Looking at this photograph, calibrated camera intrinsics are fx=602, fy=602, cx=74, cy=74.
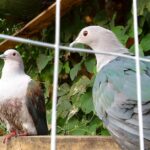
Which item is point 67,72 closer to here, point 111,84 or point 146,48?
point 146,48

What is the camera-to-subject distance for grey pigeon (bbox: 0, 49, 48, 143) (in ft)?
7.16

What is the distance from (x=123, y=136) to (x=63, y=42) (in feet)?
4.22

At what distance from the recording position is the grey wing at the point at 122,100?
1.45 m

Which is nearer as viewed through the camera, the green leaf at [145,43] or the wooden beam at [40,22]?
the green leaf at [145,43]

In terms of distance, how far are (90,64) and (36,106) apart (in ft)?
1.33

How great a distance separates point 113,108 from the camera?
1.53m

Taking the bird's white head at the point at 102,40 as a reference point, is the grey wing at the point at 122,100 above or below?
below

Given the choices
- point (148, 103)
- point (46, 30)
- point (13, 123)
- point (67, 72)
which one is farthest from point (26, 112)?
point (148, 103)

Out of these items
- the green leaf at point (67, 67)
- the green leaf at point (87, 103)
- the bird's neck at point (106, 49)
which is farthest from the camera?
the green leaf at point (67, 67)

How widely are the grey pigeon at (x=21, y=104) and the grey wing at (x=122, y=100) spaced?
2.00 ft

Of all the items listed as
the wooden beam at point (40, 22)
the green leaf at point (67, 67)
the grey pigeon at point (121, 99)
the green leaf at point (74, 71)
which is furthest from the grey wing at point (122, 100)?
the green leaf at point (67, 67)

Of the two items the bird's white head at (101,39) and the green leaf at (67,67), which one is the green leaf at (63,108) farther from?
the bird's white head at (101,39)

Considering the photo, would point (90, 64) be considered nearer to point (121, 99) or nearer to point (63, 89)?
point (63, 89)

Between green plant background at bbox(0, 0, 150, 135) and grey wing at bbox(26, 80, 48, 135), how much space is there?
23 cm
